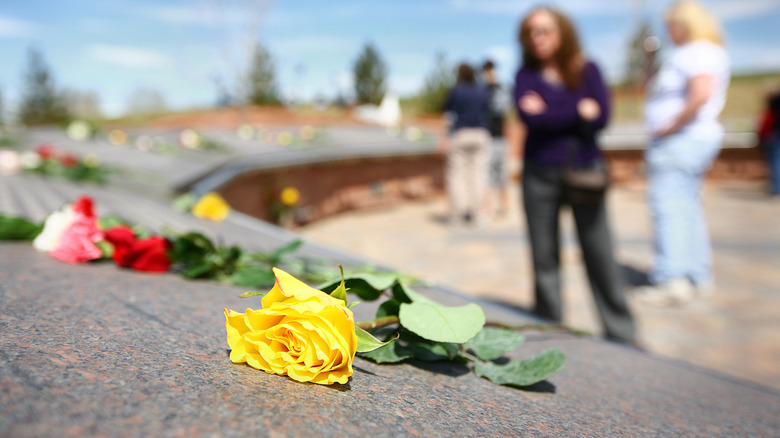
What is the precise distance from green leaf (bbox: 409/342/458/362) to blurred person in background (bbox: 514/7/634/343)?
1.94 meters

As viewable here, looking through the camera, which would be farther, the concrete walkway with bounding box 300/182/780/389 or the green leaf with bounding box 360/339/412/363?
the concrete walkway with bounding box 300/182/780/389

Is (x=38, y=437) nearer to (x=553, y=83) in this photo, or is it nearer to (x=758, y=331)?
(x=553, y=83)

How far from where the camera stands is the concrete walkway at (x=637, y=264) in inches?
131

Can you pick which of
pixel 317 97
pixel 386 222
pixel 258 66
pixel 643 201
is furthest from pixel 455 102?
pixel 317 97

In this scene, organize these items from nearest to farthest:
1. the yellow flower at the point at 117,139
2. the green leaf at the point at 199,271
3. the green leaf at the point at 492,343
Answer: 1. the green leaf at the point at 492,343
2. the green leaf at the point at 199,271
3. the yellow flower at the point at 117,139

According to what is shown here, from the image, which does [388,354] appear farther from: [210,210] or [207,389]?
[210,210]

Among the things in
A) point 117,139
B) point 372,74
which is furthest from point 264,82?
point 117,139

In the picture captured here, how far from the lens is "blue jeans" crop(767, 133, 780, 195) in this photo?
937 cm

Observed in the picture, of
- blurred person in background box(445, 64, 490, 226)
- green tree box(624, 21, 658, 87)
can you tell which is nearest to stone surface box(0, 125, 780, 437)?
blurred person in background box(445, 64, 490, 226)

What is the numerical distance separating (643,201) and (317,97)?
17407 mm

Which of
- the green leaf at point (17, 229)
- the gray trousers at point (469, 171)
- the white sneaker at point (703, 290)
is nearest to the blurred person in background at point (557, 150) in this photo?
the white sneaker at point (703, 290)

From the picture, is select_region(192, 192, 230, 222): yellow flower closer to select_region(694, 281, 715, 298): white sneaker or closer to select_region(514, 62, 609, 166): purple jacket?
select_region(514, 62, 609, 166): purple jacket

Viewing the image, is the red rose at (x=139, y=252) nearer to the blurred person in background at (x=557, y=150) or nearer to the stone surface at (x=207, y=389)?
the stone surface at (x=207, y=389)

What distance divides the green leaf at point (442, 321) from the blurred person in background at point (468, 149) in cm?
580
